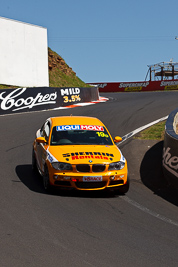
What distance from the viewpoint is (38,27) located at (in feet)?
130

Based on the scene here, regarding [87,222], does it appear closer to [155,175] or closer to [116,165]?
[116,165]

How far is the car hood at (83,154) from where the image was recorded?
889 centimetres

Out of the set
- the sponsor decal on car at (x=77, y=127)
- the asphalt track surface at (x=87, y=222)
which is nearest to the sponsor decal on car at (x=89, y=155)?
the asphalt track surface at (x=87, y=222)

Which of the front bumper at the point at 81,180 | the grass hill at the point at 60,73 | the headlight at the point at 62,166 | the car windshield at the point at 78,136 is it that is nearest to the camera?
the front bumper at the point at 81,180

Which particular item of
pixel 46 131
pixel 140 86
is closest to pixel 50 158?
pixel 46 131

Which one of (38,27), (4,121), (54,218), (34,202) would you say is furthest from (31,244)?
(38,27)

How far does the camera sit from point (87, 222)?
7109 mm

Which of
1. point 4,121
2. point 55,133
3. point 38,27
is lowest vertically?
point 4,121

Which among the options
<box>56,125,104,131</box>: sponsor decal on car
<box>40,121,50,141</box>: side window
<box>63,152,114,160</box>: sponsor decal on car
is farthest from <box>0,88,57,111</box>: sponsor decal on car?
<box>63,152,114,160</box>: sponsor decal on car

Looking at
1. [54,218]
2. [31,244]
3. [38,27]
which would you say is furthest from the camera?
[38,27]

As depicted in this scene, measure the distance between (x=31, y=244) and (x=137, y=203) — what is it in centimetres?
320

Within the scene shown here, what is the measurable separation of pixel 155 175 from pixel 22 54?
2872cm

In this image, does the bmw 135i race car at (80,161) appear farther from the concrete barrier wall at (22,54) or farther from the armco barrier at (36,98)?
the concrete barrier wall at (22,54)

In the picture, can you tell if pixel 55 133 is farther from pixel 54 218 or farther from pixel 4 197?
pixel 54 218
